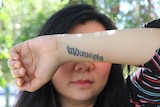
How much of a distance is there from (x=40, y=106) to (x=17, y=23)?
4.78 meters

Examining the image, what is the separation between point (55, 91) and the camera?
5.62 ft

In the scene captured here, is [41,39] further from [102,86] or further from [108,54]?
[102,86]

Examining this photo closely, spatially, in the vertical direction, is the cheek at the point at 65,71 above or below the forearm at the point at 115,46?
below

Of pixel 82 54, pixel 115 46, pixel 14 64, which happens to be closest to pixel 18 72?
pixel 14 64

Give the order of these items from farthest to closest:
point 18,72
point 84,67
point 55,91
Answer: point 55,91 → point 84,67 → point 18,72

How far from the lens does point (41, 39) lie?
4.48ft

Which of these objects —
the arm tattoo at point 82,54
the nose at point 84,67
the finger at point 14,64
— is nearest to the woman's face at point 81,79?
the nose at point 84,67

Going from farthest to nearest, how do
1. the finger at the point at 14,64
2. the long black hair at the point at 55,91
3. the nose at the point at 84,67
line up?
the long black hair at the point at 55,91, the nose at the point at 84,67, the finger at the point at 14,64

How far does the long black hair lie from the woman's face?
8 centimetres

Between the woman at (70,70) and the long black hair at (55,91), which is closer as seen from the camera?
the woman at (70,70)

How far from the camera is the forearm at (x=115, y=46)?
4.41 feet

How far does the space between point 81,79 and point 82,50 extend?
221 millimetres

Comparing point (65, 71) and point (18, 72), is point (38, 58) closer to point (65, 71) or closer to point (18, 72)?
point (18, 72)

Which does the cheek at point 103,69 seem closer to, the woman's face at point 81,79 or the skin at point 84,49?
the woman's face at point 81,79
